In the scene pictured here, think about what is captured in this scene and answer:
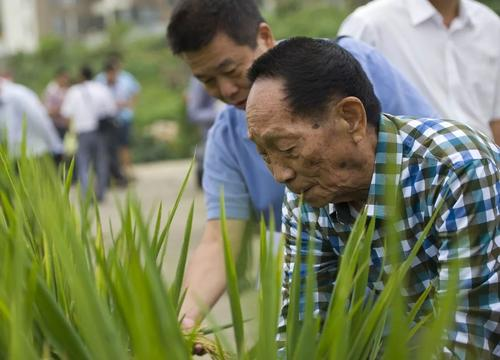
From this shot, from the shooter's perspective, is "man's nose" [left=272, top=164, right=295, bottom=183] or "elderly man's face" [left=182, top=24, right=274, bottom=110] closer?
"man's nose" [left=272, top=164, right=295, bottom=183]

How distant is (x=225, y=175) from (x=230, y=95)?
33 cm

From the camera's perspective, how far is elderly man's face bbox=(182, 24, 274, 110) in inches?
132

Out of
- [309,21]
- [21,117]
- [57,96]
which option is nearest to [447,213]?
[21,117]

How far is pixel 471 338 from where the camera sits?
2.23 m

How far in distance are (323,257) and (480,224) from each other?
1.66 ft

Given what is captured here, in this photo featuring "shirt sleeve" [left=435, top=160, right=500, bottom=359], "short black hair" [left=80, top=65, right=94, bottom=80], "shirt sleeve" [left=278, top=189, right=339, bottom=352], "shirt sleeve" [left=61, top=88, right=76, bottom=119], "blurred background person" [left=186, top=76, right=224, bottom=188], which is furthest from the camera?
"short black hair" [left=80, top=65, right=94, bottom=80]

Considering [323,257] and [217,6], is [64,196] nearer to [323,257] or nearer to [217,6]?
[323,257]

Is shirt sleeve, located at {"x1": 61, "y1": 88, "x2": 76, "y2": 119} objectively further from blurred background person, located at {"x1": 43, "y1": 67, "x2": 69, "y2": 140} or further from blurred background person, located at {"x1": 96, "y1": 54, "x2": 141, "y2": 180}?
blurred background person, located at {"x1": 43, "y1": 67, "x2": 69, "y2": 140}

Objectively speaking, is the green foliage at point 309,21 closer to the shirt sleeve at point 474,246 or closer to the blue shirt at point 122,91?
the blue shirt at point 122,91

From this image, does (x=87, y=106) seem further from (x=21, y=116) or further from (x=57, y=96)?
(x=21, y=116)

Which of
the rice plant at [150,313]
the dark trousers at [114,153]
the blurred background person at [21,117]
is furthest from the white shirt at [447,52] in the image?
the dark trousers at [114,153]

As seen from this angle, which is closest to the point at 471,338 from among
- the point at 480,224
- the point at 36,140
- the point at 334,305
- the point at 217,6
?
the point at 480,224

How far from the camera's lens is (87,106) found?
13.0 meters

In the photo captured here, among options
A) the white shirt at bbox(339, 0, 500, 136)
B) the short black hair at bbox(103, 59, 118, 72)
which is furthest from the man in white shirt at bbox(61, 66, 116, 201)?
the white shirt at bbox(339, 0, 500, 136)
